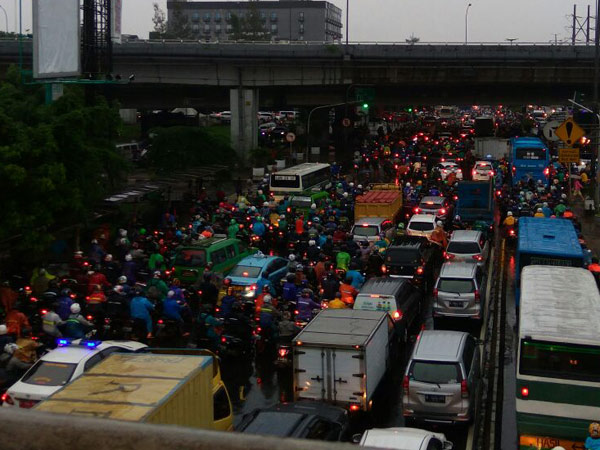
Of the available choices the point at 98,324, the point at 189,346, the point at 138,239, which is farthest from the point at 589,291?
the point at 138,239

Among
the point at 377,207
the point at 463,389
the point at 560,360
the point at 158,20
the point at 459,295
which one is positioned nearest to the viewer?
the point at 560,360

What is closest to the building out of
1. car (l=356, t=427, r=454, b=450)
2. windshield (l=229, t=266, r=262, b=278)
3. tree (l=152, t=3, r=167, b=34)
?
tree (l=152, t=3, r=167, b=34)

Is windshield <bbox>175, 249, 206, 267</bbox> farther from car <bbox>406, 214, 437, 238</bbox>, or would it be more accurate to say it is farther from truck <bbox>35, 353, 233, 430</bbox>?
truck <bbox>35, 353, 233, 430</bbox>

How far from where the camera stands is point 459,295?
19047mm

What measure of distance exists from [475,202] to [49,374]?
22.4 metres

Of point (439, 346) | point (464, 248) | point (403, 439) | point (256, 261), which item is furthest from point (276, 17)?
point (403, 439)

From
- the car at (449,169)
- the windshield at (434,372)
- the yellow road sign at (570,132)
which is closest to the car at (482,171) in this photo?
the car at (449,169)

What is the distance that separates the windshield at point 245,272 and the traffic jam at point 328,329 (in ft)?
0.17

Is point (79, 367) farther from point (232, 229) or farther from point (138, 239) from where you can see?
point (232, 229)

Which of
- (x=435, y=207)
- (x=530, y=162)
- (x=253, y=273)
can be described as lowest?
(x=253, y=273)

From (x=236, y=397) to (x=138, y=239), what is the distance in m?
10.7

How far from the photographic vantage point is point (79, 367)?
11945 mm

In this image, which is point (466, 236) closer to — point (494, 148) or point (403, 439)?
point (403, 439)

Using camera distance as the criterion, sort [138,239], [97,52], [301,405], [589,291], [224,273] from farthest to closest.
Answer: [97,52] < [138,239] < [224,273] < [589,291] < [301,405]
